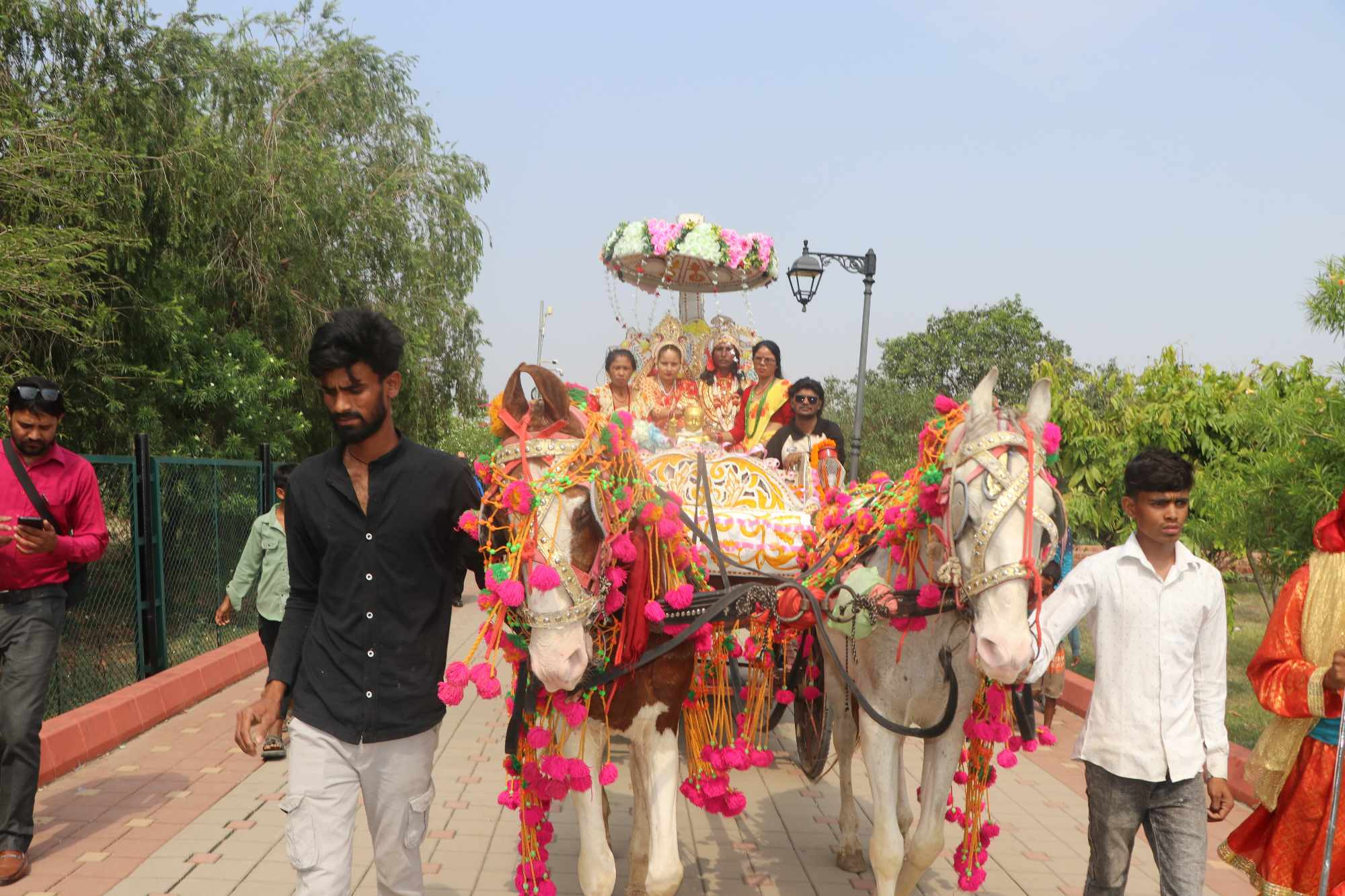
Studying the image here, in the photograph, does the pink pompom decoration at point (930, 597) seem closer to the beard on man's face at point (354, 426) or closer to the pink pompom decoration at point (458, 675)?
the pink pompom decoration at point (458, 675)

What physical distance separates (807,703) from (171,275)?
29.6 ft

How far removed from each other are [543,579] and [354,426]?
2.37 ft

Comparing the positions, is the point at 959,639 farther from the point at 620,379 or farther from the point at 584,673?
the point at 620,379

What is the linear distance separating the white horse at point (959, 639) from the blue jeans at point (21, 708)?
362 cm

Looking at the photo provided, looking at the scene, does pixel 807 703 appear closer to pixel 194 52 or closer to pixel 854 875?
pixel 854 875

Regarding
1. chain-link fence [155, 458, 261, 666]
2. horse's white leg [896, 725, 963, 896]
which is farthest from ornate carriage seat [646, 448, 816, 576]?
chain-link fence [155, 458, 261, 666]

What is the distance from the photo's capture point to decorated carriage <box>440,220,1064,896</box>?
3.16 metres

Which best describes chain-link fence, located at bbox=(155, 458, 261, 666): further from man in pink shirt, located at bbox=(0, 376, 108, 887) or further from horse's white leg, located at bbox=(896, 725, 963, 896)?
horse's white leg, located at bbox=(896, 725, 963, 896)

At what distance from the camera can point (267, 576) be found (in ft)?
22.9

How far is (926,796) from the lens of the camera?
391cm

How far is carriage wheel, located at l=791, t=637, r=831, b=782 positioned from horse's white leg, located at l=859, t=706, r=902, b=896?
1480 mm

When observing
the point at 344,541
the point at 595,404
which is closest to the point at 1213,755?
the point at 595,404

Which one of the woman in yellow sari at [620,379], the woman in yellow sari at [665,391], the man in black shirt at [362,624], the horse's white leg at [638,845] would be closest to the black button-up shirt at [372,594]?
the man in black shirt at [362,624]

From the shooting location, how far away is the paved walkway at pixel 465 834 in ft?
15.5
